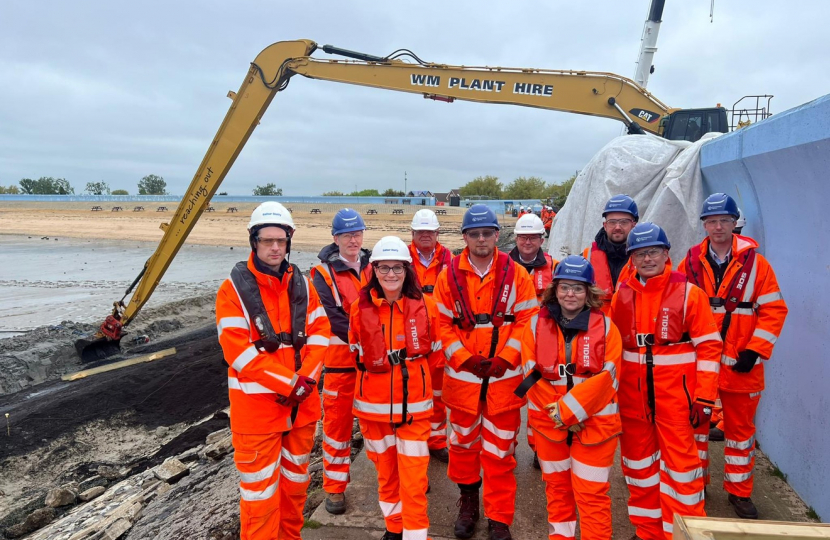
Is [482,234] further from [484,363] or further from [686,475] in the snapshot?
[686,475]

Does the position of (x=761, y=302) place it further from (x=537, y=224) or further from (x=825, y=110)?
(x=537, y=224)

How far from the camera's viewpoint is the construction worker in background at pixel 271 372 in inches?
116

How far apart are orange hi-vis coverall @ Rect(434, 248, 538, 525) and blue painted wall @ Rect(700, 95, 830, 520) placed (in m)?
2.00

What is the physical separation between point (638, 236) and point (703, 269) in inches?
38.1

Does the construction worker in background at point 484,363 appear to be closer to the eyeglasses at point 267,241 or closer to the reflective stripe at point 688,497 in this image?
the reflective stripe at point 688,497

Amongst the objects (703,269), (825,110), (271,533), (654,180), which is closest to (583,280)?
(703,269)

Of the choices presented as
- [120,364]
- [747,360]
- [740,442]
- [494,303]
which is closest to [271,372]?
[494,303]

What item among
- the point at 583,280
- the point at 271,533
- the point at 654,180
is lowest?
the point at 271,533

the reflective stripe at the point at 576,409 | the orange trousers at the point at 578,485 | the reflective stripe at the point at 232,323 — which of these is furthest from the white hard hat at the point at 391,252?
the orange trousers at the point at 578,485

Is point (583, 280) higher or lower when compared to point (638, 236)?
lower

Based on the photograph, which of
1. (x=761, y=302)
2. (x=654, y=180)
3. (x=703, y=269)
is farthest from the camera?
(x=654, y=180)

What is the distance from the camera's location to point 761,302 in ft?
11.5

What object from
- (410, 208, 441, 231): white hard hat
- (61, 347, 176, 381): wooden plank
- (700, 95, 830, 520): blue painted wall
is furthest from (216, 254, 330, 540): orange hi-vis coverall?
(61, 347, 176, 381): wooden plank

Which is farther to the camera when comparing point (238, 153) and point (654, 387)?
point (238, 153)
